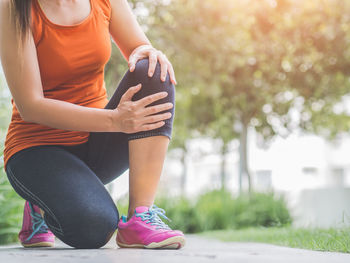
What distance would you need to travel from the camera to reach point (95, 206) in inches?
66.0

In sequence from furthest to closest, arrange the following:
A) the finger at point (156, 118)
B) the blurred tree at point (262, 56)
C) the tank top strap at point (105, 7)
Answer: the blurred tree at point (262, 56) < the tank top strap at point (105, 7) < the finger at point (156, 118)

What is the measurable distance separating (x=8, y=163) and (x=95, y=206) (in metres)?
0.45

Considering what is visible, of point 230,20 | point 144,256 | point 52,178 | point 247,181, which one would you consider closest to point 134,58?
point 52,178

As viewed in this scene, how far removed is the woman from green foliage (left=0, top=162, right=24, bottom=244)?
3.41 feet

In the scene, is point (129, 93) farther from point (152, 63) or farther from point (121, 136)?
point (121, 136)

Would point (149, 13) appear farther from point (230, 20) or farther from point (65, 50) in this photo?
point (65, 50)

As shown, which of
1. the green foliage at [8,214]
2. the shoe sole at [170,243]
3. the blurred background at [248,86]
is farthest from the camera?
the blurred background at [248,86]

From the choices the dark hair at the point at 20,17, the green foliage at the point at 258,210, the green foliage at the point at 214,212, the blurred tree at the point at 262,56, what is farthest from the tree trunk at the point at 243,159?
the dark hair at the point at 20,17

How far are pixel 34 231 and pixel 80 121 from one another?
662 mm

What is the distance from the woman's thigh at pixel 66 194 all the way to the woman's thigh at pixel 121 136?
0.16 m

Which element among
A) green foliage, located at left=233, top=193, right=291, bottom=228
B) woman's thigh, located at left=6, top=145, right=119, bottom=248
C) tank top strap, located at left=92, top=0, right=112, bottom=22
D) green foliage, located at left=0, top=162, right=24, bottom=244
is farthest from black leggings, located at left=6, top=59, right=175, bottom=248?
green foliage, located at left=233, top=193, right=291, bottom=228

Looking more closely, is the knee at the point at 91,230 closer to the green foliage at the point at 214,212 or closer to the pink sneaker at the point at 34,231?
the pink sneaker at the point at 34,231

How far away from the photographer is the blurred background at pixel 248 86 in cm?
541

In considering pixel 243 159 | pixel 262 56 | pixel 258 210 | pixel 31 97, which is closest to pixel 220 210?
pixel 258 210
